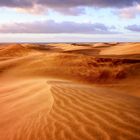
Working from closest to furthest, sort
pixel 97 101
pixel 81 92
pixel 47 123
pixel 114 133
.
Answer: pixel 114 133
pixel 47 123
pixel 97 101
pixel 81 92

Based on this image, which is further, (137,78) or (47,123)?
(137,78)

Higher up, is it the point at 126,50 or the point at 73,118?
A: the point at 73,118

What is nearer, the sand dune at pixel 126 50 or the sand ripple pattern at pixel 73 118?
the sand ripple pattern at pixel 73 118

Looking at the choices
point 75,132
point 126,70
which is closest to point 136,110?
point 75,132

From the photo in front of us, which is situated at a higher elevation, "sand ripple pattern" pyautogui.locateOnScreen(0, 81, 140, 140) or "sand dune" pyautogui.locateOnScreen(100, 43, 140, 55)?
"sand ripple pattern" pyautogui.locateOnScreen(0, 81, 140, 140)

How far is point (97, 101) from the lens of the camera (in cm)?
673

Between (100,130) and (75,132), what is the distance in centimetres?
38

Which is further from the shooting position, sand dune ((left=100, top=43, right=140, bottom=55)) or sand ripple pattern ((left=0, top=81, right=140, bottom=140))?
sand dune ((left=100, top=43, right=140, bottom=55))

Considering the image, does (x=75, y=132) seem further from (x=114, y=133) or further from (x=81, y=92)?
(x=81, y=92)

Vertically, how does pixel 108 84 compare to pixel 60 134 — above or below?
below

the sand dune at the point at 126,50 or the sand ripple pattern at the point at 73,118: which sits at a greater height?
the sand ripple pattern at the point at 73,118

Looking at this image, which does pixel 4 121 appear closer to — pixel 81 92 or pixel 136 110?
pixel 81 92

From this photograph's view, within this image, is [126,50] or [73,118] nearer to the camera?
[73,118]

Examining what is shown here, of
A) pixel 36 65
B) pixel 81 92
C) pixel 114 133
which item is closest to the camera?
pixel 114 133
